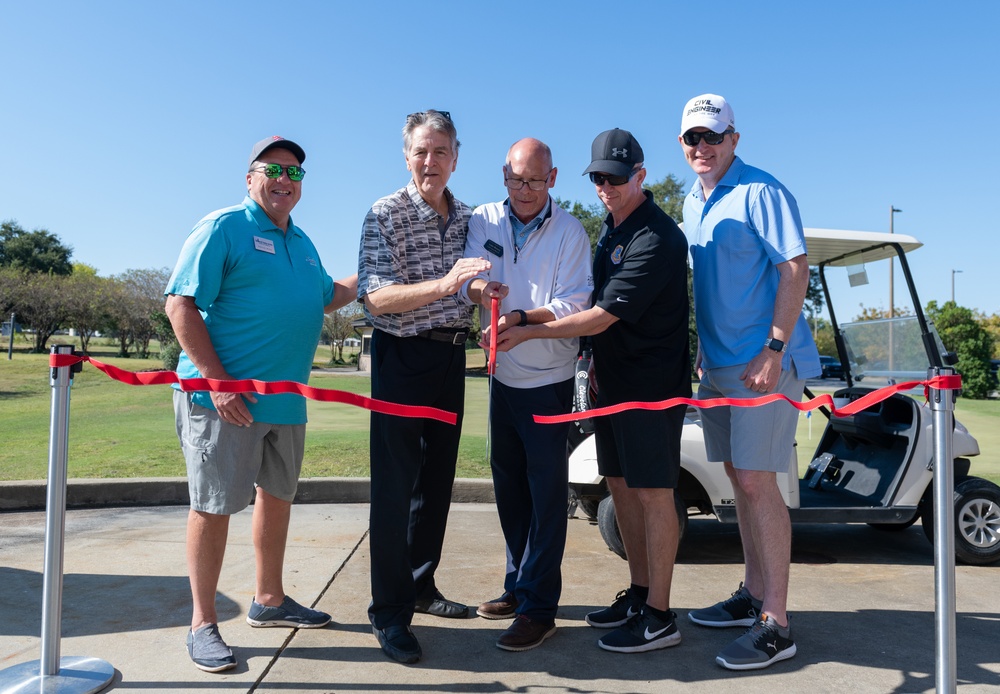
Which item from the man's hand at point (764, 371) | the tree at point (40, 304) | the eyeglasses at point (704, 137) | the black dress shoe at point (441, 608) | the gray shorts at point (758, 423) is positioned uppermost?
the tree at point (40, 304)

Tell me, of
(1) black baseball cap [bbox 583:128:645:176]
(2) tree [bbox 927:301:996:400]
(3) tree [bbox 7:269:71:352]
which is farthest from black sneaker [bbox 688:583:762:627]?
(3) tree [bbox 7:269:71:352]

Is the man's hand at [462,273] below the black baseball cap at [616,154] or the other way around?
below

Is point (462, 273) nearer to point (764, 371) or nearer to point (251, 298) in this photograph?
point (251, 298)

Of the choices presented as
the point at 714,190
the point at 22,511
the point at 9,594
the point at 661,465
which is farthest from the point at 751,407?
the point at 22,511

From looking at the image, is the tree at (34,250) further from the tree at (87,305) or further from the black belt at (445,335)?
the black belt at (445,335)

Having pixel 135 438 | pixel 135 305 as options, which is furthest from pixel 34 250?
pixel 135 438

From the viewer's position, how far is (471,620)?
3.64 metres

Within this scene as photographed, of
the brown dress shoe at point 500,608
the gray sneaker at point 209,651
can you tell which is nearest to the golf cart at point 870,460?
the brown dress shoe at point 500,608

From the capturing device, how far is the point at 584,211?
142 ft

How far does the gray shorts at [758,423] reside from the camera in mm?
3289

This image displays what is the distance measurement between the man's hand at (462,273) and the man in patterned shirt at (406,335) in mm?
114

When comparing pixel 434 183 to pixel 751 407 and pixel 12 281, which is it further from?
pixel 12 281

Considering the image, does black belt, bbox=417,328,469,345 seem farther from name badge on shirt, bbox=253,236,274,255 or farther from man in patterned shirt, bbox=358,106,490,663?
name badge on shirt, bbox=253,236,274,255

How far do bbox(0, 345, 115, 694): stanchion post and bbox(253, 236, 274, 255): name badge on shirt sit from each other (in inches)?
31.8
